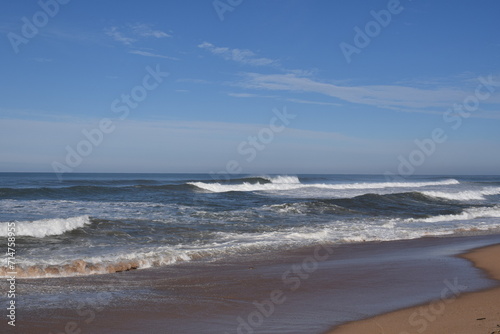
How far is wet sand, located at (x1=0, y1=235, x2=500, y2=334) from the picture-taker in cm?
464

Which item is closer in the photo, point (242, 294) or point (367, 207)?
point (242, 294)

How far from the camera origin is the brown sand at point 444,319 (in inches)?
163

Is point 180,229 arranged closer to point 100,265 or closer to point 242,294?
point 100,265

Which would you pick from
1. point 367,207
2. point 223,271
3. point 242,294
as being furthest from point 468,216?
point 242,294

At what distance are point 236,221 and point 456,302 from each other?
32.5ft

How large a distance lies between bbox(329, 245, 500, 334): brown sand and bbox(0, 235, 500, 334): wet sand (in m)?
0.13

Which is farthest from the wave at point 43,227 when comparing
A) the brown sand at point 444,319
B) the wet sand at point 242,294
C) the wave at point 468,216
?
the wave at point 468,216

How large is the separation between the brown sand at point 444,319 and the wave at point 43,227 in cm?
905

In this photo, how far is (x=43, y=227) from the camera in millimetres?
11484

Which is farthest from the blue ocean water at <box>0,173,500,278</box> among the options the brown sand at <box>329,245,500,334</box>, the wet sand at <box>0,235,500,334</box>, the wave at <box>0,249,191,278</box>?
the brown sand at <box>329,245,500,334</box>

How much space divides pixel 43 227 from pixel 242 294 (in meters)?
7.61

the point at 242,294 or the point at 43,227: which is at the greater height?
the point at 43,227

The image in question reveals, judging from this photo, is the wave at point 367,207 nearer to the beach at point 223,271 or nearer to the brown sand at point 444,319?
the beach at point 223,271

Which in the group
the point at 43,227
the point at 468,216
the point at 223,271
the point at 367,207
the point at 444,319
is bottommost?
the point at 468,216
